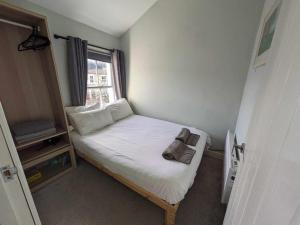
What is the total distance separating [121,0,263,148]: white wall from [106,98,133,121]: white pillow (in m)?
0.49

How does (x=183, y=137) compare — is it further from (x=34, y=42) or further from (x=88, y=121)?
(x=34, y=42)

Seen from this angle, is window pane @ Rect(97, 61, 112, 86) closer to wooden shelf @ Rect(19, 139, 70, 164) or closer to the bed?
the bed

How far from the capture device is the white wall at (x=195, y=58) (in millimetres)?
1954

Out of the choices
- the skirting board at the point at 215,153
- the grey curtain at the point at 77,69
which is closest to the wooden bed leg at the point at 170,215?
the skirting board at the point at 215,153

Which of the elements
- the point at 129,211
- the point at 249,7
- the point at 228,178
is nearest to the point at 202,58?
the point at 249,7

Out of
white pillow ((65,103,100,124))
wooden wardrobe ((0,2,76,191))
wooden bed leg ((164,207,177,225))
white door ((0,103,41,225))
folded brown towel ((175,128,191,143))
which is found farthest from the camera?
white pillow ((65,103,100,124))

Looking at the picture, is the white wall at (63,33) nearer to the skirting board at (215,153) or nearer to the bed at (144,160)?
the bed at (144,160)

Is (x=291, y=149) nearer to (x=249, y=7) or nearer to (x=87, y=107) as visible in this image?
(x=249, y=7)

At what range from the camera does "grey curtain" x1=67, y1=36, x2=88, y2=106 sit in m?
2.10

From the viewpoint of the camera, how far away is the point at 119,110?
9.00 feet

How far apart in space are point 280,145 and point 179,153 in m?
1.20

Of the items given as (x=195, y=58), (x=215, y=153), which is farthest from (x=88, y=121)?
(x=215, y=153)

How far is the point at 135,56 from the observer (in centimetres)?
293

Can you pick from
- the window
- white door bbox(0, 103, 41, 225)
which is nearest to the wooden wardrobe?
the window
